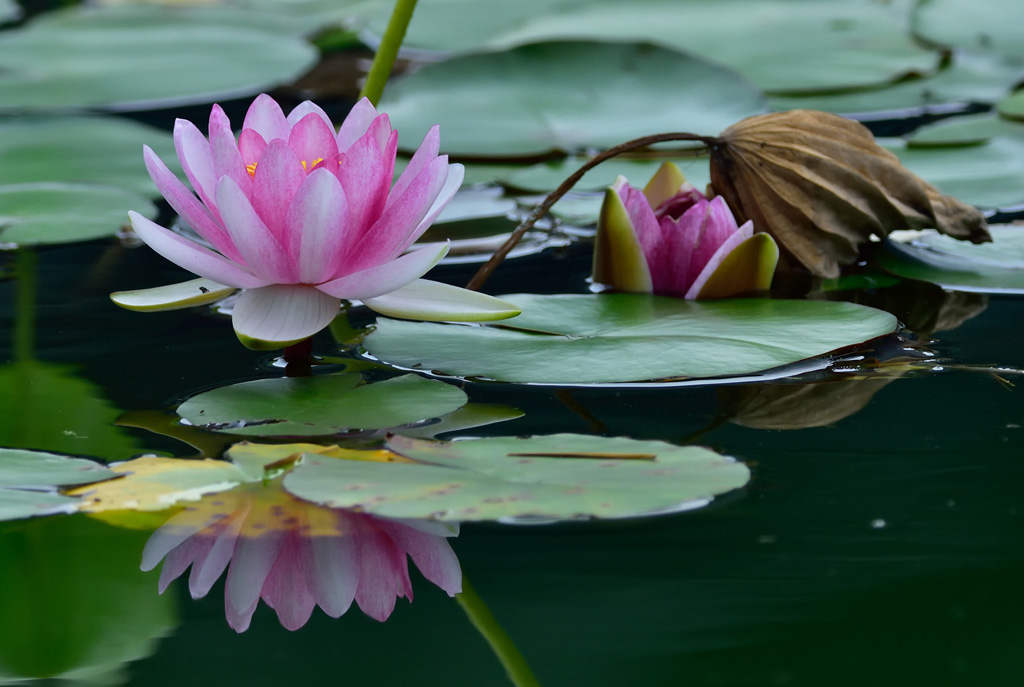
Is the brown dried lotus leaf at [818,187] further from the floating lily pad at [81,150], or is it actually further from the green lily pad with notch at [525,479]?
the floating lily pad at [81,150]

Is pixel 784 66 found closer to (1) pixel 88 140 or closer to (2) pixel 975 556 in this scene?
(1) pixel 88 140

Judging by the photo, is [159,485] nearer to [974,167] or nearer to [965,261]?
[965,261]

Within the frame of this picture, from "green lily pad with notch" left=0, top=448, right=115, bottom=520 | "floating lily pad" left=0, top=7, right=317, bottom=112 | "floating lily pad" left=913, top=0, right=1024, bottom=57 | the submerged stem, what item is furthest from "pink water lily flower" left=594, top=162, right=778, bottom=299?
"floating lily pad" left=913, top=0, right=1024, bottom=57

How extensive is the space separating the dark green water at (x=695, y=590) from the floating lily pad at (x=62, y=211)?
2.75ft

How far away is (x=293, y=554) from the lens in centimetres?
81

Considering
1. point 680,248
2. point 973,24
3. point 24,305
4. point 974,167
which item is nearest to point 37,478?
point 24,305

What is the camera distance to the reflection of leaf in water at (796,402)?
3.39ft

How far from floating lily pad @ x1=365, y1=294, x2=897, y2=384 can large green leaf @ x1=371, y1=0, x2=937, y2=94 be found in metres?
1.22

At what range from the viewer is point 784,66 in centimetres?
269

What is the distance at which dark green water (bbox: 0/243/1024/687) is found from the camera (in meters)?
0.68

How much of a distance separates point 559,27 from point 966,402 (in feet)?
7.12

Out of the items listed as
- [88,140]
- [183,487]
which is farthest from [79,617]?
[88,140]

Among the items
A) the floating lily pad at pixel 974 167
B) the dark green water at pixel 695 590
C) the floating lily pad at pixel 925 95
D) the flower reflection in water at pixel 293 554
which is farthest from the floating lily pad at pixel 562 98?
the flower reflection in water at pixel 293 554

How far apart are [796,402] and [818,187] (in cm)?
47
